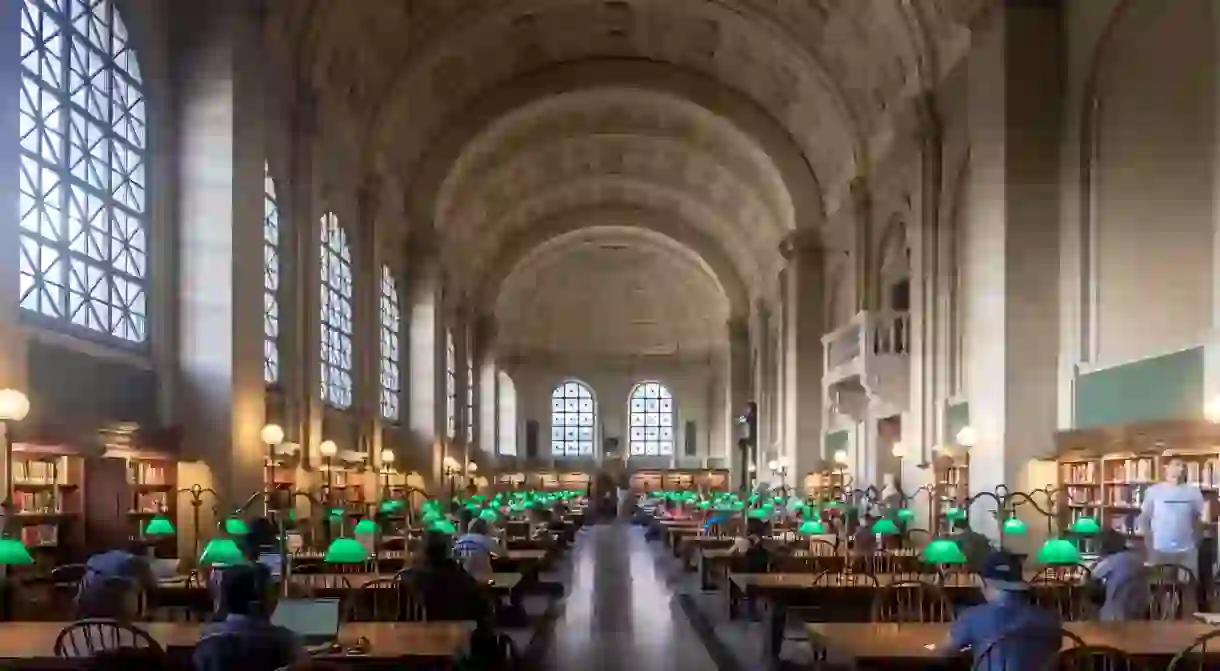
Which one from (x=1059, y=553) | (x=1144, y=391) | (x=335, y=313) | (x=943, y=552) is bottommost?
(x=943, y=552)

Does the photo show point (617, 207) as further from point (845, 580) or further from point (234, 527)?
point (845, 580)

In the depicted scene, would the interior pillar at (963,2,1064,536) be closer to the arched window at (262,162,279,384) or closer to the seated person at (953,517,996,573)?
the seated person at (953,517,996,573)

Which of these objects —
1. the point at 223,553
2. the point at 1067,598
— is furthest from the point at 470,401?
the point at 223,553

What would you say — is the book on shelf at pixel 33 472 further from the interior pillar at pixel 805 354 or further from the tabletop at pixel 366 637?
the interior pillar at pixel 805 354

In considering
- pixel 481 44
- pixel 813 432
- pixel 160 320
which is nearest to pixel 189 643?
pixel 160 320

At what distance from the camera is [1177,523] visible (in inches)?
479

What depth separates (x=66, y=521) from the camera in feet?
42.9

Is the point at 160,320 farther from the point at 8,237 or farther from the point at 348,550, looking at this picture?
the point at 348,550

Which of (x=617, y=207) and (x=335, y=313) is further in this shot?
(x=617, y=207)

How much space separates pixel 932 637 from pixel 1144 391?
847cm

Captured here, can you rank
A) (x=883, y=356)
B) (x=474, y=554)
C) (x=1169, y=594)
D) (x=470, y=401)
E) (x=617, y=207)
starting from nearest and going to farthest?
(x=1169, y=594), (x=474, y=554), (x=883, y=356), (x=470, y=401), (x=617, y=207)

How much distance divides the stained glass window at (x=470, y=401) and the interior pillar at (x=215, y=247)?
25.0 metres

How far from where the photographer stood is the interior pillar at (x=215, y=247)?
1625cm

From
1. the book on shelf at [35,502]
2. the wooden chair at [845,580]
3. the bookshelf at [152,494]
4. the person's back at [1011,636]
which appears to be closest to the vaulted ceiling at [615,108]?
the bookshelf at [152,494]
